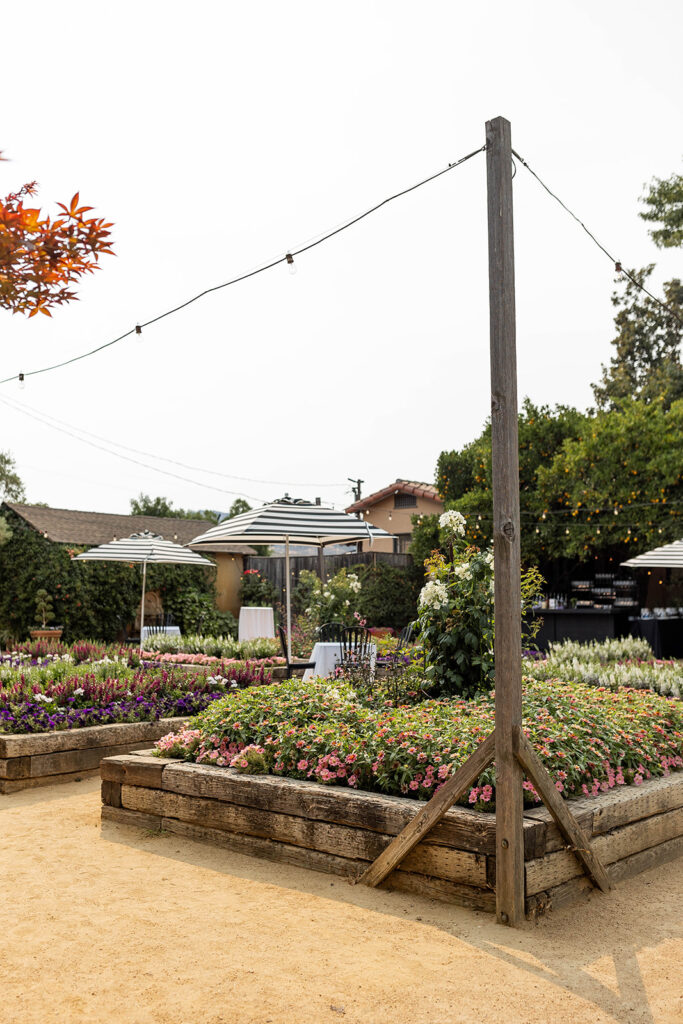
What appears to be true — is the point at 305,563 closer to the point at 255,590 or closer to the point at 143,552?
the point at 255,590

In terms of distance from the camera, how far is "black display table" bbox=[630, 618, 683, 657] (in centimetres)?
1349

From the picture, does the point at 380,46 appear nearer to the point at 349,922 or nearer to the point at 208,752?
the point at 208,752

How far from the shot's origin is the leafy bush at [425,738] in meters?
4.38

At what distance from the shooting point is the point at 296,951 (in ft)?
10.9

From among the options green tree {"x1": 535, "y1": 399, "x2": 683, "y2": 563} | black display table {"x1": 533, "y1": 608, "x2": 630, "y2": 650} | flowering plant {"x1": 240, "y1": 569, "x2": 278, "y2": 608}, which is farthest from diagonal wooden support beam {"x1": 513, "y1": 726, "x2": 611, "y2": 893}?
flowering plant {"x1": 240, "y1": 569, "x2": 278, "y2": 608}

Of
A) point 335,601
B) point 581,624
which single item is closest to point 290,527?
point 335,601

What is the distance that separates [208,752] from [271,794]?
0.78m

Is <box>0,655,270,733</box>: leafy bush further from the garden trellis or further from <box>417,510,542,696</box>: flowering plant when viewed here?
Result: the garden trellis

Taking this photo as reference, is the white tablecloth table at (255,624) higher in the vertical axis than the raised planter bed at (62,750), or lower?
higher

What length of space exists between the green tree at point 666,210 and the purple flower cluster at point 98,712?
11.1 meters

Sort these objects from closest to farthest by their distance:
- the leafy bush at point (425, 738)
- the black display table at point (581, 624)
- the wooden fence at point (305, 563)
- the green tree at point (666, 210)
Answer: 1. the leafy bush at point (425, 738)
2. the green tree at point (666, 210)
3. the black display table at point (581, 624)
4. the wooden fence at point (305, 563)

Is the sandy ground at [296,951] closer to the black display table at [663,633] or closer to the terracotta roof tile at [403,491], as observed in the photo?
the black display table at [663,633]

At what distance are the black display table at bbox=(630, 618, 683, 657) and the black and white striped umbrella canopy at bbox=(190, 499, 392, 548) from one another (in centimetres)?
631

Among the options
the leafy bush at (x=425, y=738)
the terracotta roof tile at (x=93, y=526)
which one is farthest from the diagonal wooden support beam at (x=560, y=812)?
the terracotta roof tile at (x=93, y=526)
